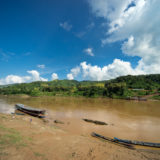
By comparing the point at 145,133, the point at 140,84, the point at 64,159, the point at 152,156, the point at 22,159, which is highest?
the point at 140,84

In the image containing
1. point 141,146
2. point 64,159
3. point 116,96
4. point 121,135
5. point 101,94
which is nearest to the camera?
point 64,159

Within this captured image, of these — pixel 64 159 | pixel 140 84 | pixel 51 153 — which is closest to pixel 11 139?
pixel 51 153

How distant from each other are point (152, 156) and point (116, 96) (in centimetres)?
4919

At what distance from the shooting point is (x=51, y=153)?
6281 mm

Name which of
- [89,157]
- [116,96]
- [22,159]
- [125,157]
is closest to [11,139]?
[22,159]

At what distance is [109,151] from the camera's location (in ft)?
24.0

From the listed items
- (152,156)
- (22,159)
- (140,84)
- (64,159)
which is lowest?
(152,156)

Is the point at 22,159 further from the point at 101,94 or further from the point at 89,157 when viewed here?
the point at 101,94

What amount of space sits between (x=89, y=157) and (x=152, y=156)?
5.33m

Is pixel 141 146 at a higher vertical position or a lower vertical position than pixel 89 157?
lower

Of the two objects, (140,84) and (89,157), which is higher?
(140,84)

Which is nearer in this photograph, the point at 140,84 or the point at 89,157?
the point at 89,157

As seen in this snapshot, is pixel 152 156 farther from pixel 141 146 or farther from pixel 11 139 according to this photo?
pixel 11 139

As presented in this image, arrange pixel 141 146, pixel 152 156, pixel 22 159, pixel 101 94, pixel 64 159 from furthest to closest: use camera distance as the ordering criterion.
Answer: pixel 101 94 < pixel 141 146 < pixel 152 156 < pixel 64 159 < pixel 22 159
